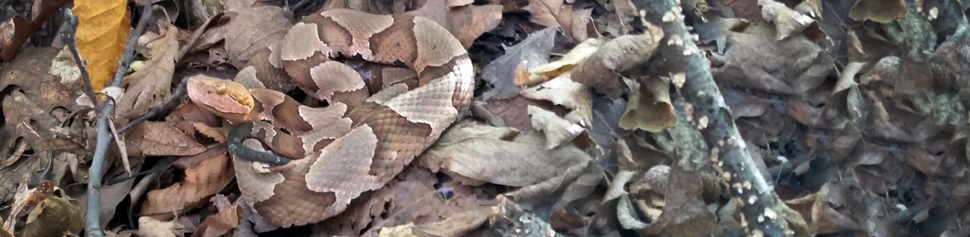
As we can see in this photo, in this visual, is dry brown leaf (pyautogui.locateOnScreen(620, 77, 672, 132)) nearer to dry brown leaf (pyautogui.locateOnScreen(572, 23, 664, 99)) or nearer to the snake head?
dry brown leaf (pyautogui.locateOnScreen(572, 23, 664, 99))

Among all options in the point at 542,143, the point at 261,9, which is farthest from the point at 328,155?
the point at 261,9

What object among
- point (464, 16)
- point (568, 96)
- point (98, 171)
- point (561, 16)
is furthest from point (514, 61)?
point (98, 171)

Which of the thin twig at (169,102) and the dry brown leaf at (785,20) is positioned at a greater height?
the dry brown leaf at (785,20)

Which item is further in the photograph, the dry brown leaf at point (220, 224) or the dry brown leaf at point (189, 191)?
the dry brown leaf at point (189, 191)

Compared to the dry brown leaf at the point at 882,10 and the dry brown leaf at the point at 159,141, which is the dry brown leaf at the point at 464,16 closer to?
the dry brown leaf at the point at 159,141

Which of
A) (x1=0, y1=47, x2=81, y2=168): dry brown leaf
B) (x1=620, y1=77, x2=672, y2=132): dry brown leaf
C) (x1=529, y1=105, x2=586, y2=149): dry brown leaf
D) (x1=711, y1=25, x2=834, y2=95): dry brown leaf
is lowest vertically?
(x1=0, y1=47, x2=81, y2=168): dry brown leaf

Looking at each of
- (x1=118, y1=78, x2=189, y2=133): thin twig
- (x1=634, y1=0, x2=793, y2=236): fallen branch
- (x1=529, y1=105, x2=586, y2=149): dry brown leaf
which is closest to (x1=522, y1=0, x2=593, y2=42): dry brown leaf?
(x1=529, y1=105, x2=586, y2=149): dry brown leaf

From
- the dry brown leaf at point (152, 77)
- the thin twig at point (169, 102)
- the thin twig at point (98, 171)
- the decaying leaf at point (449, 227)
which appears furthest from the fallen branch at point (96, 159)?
the decaying leaf at point (449, 227)
